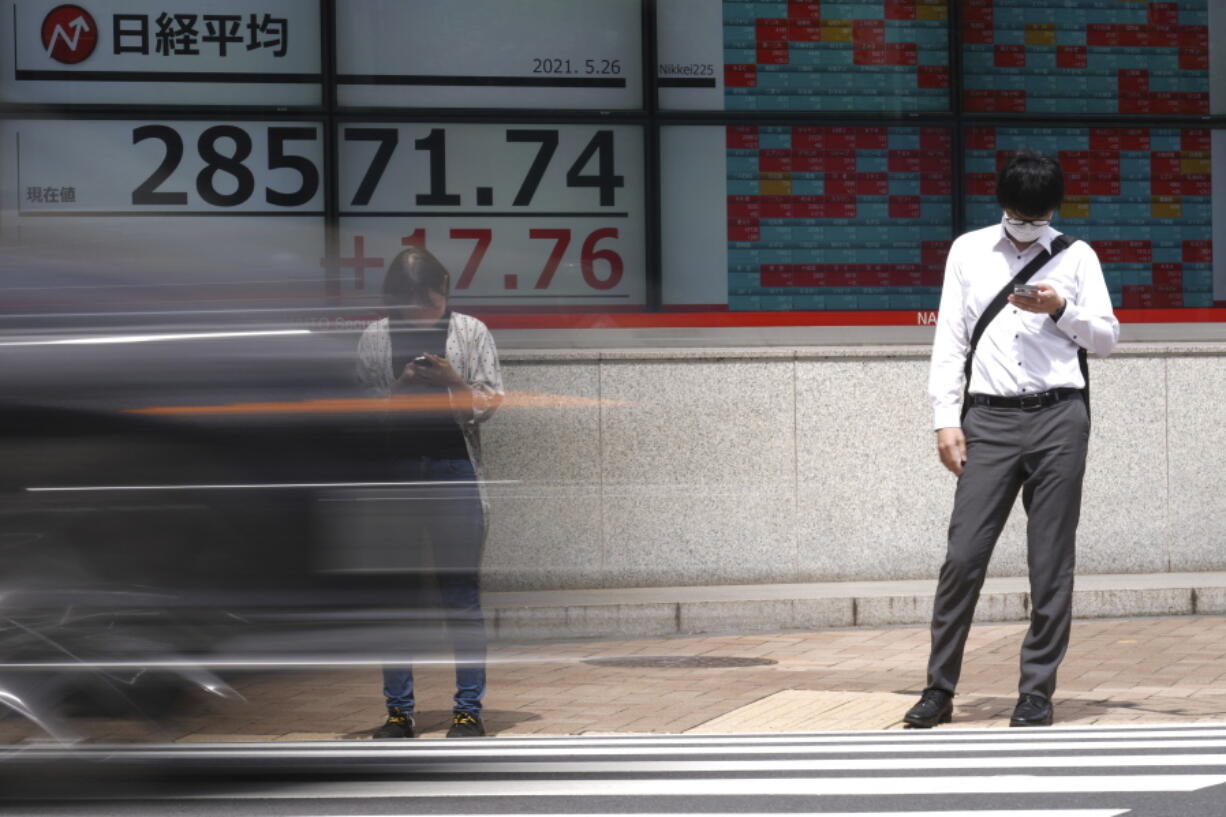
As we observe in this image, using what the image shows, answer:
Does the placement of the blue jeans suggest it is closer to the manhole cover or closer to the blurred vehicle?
the blurred vehicle

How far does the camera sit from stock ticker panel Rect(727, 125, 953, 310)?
11.0 metres

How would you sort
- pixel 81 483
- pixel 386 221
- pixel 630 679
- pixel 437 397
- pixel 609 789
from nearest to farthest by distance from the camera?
1. pixel 81 483
2. pixel 609 789
3. pixel 437 397
4. pixel 630 679
5. pixel 386 221

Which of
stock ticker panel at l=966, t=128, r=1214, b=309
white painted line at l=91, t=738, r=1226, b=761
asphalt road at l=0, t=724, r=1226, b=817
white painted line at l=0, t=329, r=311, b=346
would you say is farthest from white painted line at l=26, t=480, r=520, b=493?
stock ticker panel at l=966, t=128, r=1214, b=309

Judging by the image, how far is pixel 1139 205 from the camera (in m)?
11.5

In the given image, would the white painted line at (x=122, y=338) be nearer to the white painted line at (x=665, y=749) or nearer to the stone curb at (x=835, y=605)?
the white painted line at (x=665, y=749)

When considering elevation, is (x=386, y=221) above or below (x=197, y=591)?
above

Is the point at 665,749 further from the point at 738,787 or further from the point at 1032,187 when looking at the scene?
the point at 1032,187

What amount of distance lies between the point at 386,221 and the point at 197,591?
620 centimetres

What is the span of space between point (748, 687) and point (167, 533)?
3571mm

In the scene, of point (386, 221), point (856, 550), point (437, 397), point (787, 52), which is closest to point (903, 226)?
point (787, 52)

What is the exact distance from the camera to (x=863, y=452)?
10.7 metres

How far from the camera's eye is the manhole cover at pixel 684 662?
8.35 m

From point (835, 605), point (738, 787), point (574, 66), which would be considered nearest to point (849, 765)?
point (738, 787)

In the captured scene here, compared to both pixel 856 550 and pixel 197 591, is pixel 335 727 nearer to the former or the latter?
pixel 197 591
